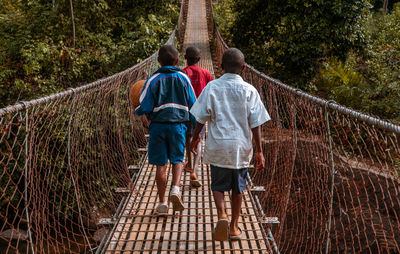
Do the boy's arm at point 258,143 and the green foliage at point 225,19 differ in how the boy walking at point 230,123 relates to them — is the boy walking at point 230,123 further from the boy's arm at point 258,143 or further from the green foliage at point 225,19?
the green foliage at point 225,19

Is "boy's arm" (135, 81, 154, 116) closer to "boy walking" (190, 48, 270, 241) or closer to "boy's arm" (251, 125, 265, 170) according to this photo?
"boy walking" (190, 48, 270, 241)

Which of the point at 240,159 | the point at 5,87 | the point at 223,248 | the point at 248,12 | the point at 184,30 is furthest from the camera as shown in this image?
the point at 184,30

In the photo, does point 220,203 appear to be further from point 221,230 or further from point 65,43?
point 65,43

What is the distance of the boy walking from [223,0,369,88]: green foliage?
17.4 ft

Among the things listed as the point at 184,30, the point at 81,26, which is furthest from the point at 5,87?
the point at 184,30

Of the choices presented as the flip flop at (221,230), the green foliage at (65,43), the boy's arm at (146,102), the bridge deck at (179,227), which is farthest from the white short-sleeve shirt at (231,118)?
the green foliage at (65,43)

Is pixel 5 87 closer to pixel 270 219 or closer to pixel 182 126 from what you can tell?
pixel 182 126

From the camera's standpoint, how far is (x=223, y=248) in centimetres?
198

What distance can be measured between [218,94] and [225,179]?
1.51 ft

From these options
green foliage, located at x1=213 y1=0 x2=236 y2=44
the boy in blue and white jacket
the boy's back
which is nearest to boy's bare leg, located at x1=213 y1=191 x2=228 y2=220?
the boy in blue and white jacket

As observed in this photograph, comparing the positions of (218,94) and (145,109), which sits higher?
(218,94)

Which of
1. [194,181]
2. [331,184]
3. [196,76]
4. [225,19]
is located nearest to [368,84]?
[331,184]

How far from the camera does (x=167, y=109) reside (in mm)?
2121

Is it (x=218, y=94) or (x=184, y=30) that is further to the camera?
(x=184, y=30)
